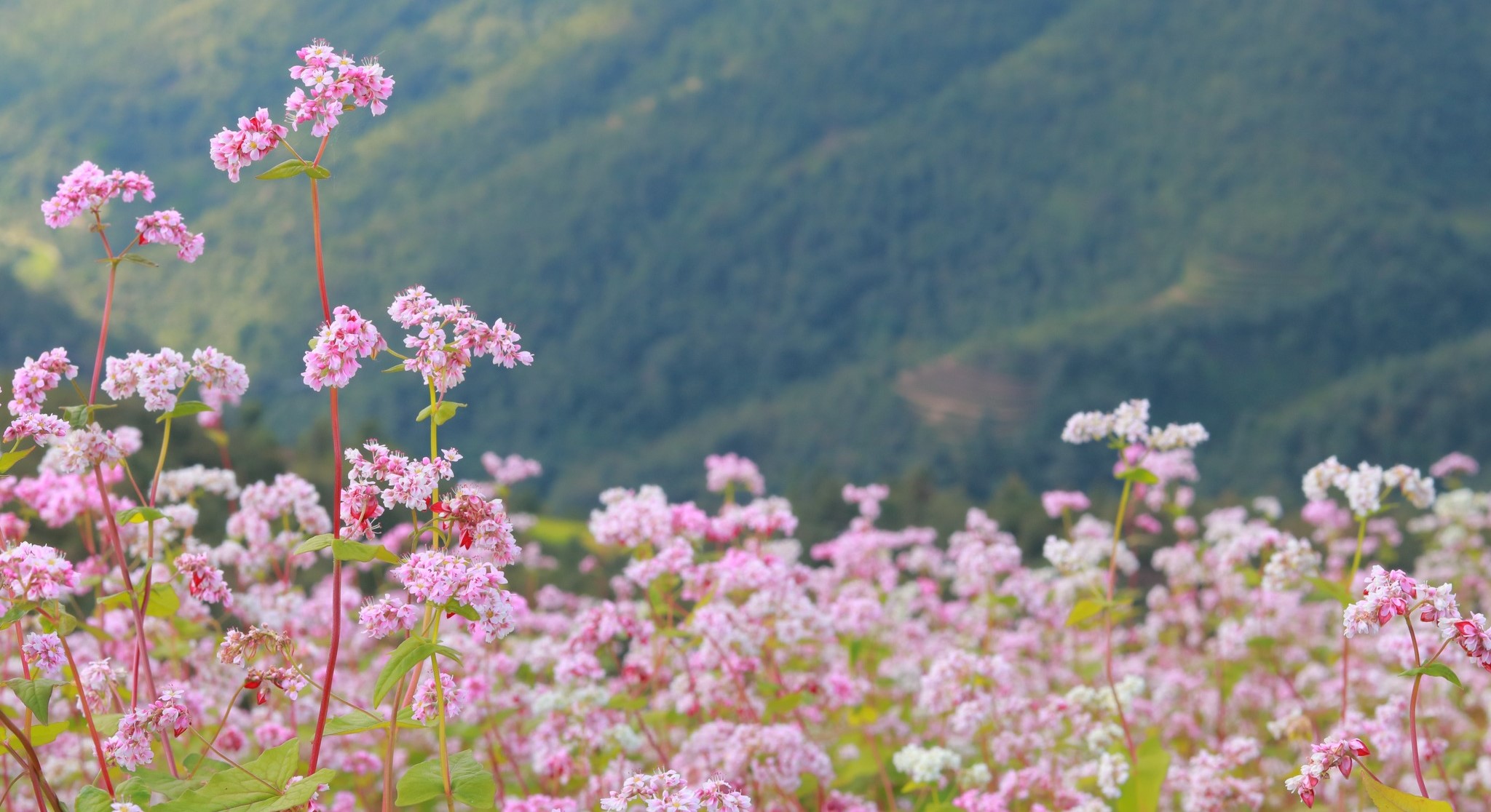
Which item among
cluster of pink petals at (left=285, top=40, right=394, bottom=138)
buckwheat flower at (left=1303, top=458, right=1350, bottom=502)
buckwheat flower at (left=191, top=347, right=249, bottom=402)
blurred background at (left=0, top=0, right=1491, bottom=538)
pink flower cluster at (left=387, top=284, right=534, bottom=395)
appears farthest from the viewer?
blurred background at (left=0, top=0, right=1491, bottom=538)

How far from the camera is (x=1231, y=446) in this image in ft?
407

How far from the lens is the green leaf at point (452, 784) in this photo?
136 inches

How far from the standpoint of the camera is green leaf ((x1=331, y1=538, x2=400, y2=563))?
3.07 meters

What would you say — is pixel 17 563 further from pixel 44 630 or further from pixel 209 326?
pixel 209 326

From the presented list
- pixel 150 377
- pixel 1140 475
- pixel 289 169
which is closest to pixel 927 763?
pixel 1140 475

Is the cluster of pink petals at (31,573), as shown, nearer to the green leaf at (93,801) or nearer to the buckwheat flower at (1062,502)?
the green leaf at (93,801)

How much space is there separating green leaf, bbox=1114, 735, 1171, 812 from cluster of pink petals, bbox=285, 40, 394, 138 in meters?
4.38

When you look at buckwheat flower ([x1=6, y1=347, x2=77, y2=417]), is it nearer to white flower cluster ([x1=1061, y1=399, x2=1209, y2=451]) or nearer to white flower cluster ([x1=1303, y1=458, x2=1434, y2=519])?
white flower cluster ([x1=1061, y1=399, x2=1209, y2=451])

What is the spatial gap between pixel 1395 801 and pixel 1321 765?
21 centimetres

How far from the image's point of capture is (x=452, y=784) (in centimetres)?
348

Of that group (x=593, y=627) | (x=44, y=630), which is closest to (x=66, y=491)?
(x=44, y=630)

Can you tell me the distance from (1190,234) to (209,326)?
143m

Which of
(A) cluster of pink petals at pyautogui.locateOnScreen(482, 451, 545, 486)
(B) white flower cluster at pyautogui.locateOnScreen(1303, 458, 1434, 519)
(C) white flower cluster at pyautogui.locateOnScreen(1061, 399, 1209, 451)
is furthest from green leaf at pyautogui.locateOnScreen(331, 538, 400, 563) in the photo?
(A) cluster of pink petals at pyautogui.locateOnScreen(482, 451, 545, 486)

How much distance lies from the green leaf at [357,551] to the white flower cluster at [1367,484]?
445cm
